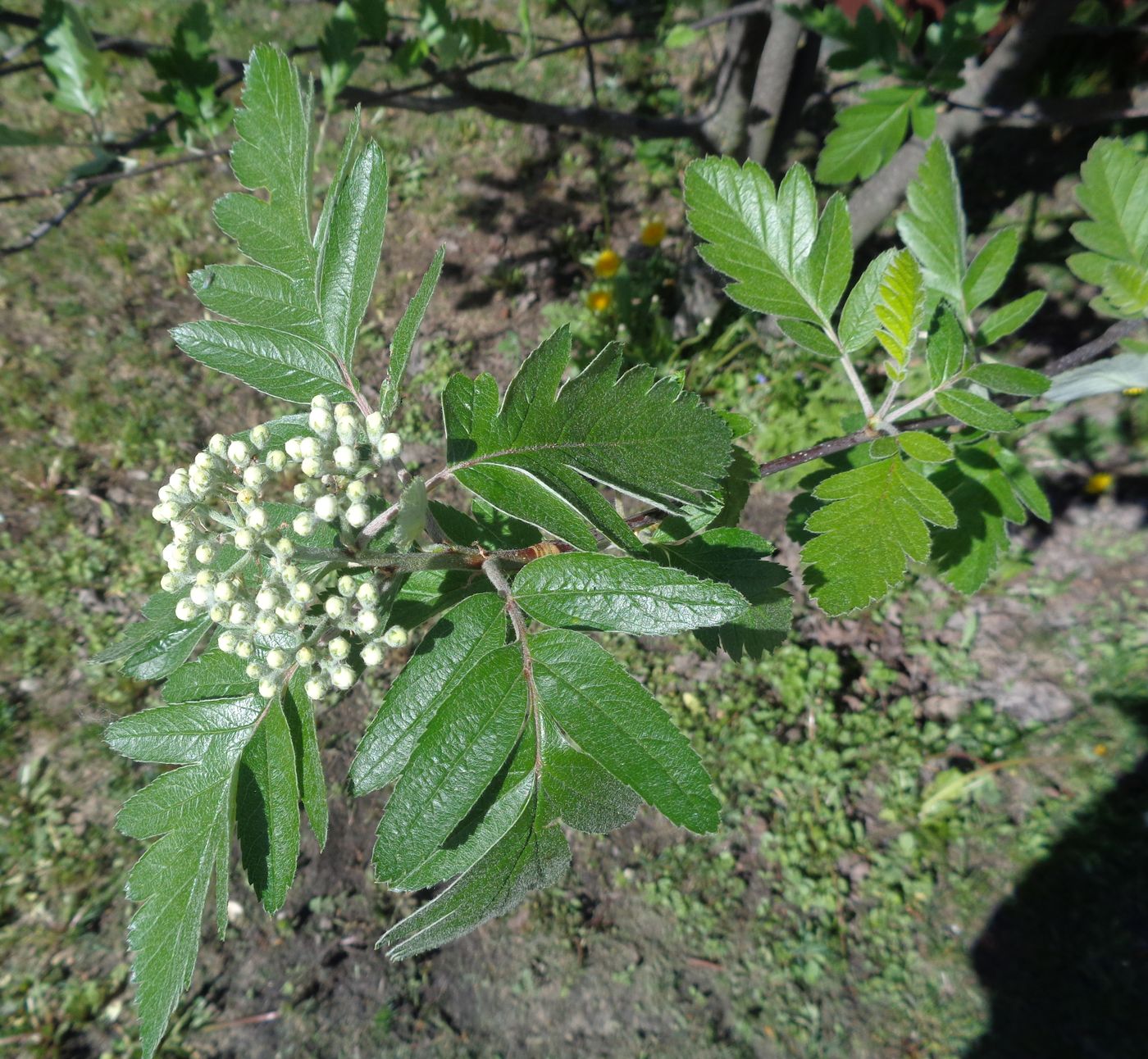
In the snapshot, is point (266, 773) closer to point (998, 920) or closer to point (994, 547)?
point (994, 547)

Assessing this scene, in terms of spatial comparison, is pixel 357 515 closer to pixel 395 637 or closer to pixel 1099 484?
pixel 395 637

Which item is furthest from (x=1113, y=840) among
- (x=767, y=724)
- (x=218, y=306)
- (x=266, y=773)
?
(x=218, y=306)

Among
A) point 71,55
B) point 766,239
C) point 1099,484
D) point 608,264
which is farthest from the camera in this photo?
point 608,264

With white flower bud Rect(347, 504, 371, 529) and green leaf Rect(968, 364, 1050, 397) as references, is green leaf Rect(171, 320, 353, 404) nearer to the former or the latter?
white flower bud Rect(347, 504, 371, 529)

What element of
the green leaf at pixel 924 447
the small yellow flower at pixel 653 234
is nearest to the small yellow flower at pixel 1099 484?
the small yellow flower at pixel 653 234

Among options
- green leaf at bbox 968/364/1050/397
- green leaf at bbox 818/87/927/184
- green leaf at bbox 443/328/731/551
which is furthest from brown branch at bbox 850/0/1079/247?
green leaf at bbox 443/328/731/551

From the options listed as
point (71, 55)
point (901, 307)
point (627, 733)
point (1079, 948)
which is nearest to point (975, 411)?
point (901, 307)
